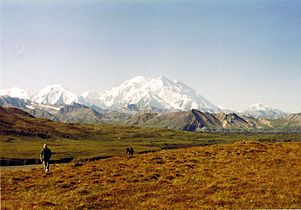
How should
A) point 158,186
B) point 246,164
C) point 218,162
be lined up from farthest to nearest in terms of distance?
1. point 218,162
2. point 246,164
3. point 158,186

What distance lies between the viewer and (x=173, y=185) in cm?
3216

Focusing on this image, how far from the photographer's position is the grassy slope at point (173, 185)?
26.2m

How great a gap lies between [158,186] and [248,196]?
8221 millimetres

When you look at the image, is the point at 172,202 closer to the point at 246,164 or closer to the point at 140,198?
the point at 140,198

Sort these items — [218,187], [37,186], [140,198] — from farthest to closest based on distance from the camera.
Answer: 1. [37,186]
2. [218,187]
3. [140,198]

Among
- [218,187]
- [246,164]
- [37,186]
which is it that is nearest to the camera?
[218,187]

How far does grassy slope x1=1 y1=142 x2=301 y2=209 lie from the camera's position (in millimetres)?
26188

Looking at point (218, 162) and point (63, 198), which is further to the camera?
point (218, 162)

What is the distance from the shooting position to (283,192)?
27.2 m

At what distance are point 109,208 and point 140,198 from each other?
303 cm

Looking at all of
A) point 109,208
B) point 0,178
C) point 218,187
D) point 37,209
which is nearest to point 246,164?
point 218,187

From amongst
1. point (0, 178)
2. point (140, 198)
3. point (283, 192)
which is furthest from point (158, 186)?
point (0, 178)

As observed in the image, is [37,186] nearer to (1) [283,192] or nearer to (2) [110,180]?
(2) [110,180]

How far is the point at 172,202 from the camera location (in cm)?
2620
